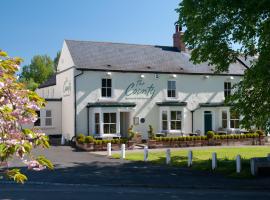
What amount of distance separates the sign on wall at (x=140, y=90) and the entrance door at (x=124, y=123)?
1757 millimetres

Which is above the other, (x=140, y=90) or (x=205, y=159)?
(x=140, y=90)

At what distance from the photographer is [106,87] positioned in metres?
34.7

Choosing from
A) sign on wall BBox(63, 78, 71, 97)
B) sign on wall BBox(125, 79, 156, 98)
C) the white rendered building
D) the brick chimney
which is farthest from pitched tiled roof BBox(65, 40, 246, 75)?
sign on wall BBox(63, 78, 71, 97)

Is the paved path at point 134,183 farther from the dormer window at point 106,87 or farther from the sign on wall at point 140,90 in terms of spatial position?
the sign on wall at point 140,90

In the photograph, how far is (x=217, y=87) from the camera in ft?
128

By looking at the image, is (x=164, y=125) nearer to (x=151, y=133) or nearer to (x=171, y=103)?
(x=171, y=103)

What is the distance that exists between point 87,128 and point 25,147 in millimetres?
29065

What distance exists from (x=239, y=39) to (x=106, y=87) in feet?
58.2

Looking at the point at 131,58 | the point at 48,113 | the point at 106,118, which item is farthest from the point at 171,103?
the point at 48,113

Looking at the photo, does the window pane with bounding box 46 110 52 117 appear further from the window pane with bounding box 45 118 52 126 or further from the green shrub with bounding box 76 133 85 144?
the green shrub with bounding box 76 133 85 144

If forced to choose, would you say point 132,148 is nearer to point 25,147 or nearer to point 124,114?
point 124,114

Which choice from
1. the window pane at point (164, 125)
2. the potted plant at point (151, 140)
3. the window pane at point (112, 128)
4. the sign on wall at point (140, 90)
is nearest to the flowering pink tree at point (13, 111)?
the potted plant at point (151, 140)

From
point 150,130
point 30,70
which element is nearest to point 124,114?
point 150,130

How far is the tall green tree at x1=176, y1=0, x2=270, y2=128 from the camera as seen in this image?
1703 centimetres
